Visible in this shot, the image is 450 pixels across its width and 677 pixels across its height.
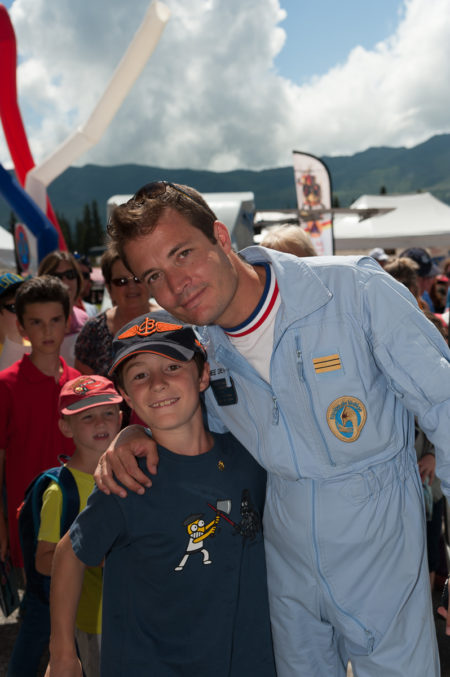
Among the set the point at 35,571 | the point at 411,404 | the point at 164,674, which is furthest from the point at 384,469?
the point at 35,571

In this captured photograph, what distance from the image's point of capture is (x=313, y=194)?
40.3 feet

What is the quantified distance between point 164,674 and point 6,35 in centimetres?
1193

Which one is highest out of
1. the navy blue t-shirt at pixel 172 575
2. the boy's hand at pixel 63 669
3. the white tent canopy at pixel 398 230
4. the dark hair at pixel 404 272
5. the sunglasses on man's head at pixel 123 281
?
the white tent canopy at pixel 398 230

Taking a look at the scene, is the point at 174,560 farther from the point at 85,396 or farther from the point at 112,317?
the point at 112,317

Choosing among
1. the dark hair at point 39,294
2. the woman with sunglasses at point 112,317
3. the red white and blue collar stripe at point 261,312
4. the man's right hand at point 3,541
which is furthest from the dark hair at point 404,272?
the man's right hand at point 3,541

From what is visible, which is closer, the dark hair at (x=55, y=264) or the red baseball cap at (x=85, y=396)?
the red baseball cap at (x=85, y=396)

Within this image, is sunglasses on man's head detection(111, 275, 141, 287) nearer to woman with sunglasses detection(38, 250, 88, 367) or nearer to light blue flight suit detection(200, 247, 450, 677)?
woman with sunglasses detection(38, 250, 88, 367)

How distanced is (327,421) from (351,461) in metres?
0.13

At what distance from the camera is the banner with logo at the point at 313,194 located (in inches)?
455

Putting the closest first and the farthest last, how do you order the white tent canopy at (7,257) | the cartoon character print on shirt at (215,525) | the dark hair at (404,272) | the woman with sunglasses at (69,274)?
the cartoon character print on shirt at (215,525) < the dark hair at (404,272) < the woman with sunglasses at (69,274) < the white tent canopy at (7,257)

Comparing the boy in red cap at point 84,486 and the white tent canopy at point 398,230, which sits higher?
the white tent canopy at point 398,230

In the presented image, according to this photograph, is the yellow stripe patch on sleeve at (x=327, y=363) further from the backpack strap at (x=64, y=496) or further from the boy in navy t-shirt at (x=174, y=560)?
the backpack strap at (x=64, y=496)

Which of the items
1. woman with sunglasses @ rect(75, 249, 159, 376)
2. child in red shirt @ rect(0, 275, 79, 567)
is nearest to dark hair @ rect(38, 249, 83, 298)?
woman with sunglasses @ rect(75, 249, 159, 376)

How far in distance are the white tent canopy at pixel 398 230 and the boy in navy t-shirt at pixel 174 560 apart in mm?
16222
